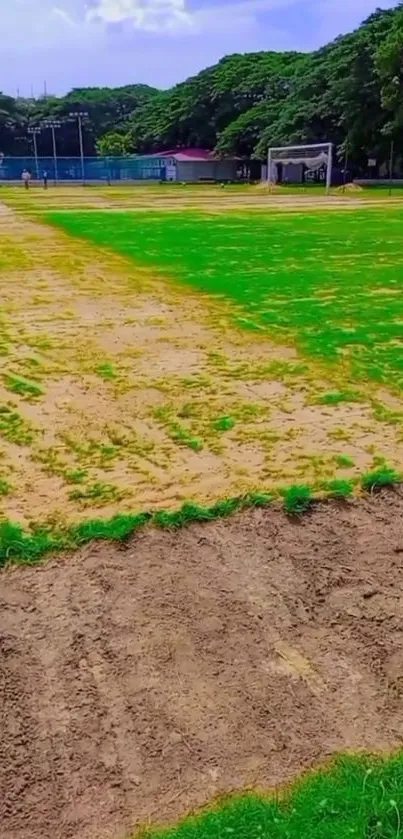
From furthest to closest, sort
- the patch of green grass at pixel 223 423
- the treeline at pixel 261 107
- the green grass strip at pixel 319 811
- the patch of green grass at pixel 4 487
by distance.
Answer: the treeline at pixel 261 107
the patch of green grass at pixel 223 423
the patch of green grass at pixel 4 487
the green grass strip at pixel 319 811

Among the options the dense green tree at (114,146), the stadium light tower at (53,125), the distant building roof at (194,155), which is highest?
the stadium light tower at (53,125)

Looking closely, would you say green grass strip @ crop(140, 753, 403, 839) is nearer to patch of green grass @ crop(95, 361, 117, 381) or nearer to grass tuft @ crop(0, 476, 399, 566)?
grass tuft @ crop(0, 476, 399, 566)

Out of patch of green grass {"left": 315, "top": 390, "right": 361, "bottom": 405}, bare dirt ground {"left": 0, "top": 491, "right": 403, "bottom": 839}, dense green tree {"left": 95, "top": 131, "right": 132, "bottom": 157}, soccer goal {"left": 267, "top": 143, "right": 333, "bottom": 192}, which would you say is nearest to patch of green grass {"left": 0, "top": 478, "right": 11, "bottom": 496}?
bare dirt ground {"left": 0, "top": 491, "right": 403, "bottom": 839}

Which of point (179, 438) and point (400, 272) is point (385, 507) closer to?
point (179, 438)

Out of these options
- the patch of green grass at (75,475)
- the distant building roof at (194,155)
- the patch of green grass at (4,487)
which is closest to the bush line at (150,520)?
the patch of green grass at (4,487)

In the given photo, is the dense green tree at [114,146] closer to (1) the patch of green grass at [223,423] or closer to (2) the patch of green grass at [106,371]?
(2) the patch of green grass at [106,371]

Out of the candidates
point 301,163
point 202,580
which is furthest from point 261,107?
point 202,580

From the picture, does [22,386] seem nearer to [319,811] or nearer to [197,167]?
[319,811]
